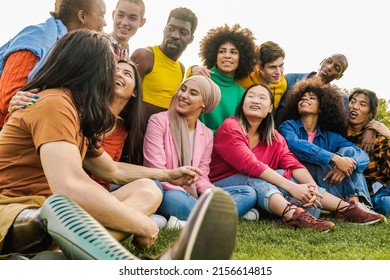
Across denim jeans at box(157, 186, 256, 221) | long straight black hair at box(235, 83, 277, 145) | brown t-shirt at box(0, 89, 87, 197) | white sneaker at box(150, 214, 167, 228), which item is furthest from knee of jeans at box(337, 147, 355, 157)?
brown t-shirt at box(0, 89, 87, 197)

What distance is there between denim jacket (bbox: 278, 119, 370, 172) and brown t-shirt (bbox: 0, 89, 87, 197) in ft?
11.0

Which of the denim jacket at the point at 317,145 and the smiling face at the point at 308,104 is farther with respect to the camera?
the smiling face at the point at 308,104

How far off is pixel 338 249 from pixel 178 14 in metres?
3.60

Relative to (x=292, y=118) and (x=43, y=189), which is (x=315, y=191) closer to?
(x=292, y=118)

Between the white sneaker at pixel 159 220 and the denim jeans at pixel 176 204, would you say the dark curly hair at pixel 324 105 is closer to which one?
the denim jeans at pixel 176 204

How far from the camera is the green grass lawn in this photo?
3.37 meters

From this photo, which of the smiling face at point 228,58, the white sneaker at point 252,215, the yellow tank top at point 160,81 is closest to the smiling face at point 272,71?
the smiling face at point 228,58

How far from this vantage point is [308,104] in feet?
19.7

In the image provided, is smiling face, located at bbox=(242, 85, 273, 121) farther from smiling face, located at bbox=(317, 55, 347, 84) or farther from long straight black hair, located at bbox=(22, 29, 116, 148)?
long straight black hair, located at bbox=(22, 29, 116, 148)

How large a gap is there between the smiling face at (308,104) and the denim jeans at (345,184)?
0.60 metres

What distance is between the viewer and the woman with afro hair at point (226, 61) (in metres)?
5.88

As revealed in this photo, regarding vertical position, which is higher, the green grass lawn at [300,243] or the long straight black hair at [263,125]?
the long straight black hair at [263,125]

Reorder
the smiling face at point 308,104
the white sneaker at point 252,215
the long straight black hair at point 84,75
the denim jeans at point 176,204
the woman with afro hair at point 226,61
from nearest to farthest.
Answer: the long straight black hair at point 84,75, the denim jeans at point 176,204, the white sneaker at point 252,215, the woman with afro hair at point 226,61, the smiling face at point 308,104

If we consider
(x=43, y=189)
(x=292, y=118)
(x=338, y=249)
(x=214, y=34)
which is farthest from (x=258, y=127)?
(x=43, y=189)
